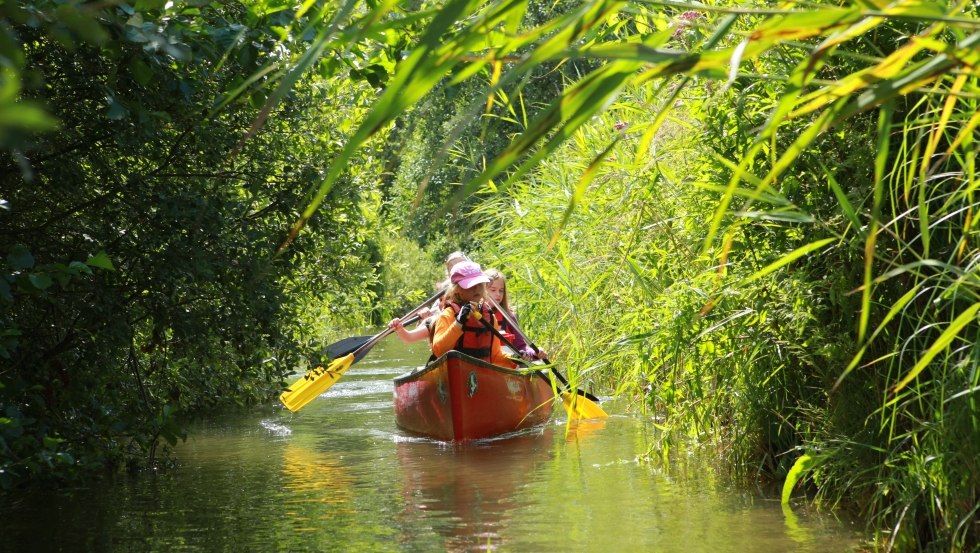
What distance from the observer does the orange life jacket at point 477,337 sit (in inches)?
353

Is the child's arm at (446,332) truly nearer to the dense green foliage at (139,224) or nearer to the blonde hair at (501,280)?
the blonde hair at (501,280)

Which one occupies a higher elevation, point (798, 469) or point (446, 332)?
point (446, 332)

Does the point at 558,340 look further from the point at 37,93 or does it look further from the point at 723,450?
the point at 37,93

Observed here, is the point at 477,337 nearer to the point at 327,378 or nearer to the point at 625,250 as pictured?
the point at 327,378

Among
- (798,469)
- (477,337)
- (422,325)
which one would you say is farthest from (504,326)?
(798,469)

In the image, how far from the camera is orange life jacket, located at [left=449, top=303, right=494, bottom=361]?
29.4ft

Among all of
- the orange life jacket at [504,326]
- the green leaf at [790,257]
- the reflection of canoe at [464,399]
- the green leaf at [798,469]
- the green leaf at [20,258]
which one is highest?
the green leaf at [20,258]

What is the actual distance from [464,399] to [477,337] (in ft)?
1.77

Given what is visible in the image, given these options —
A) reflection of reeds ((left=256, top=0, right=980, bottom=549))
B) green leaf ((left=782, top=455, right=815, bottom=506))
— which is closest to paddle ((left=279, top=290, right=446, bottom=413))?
reflection of reeds ((left=256, top=0, right=980, bottom=549))

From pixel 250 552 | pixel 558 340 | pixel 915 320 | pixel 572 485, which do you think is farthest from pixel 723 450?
pixel 558 340

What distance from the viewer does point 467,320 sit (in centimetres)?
891

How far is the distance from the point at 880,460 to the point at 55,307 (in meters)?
3.84

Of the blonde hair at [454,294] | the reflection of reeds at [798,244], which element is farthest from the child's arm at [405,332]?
the reflection of reeds at [798,244]

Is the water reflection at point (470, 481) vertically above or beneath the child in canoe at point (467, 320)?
beneath
